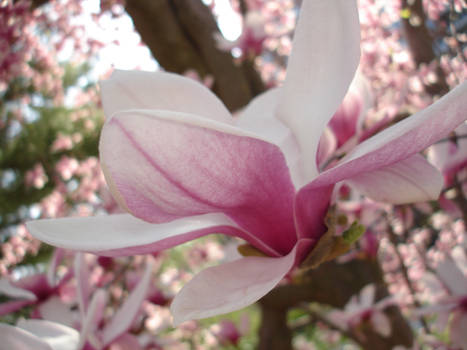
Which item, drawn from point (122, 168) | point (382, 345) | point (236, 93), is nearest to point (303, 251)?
point (122, 168)

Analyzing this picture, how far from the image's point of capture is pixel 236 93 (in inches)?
56.9

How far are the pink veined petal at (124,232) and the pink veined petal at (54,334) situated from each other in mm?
165

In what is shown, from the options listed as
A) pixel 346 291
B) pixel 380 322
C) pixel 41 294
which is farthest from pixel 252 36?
pixel 41 294

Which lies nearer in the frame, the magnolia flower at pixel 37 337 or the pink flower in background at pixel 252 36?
the magnolia flower at pixel 37 337

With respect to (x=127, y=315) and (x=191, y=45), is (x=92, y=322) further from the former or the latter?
(x=191, y=45)

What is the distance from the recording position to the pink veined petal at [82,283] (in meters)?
0.45

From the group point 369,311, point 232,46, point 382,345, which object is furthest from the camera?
point 232,46

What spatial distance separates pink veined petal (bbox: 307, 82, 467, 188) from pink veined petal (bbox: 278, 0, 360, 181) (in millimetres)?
44

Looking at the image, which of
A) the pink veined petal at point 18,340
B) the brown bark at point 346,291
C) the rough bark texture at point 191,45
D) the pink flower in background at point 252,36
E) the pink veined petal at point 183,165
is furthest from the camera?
the pink flower in background at point 252,36

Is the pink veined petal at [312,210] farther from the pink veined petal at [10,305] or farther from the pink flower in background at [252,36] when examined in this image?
the pink flower in background at [252,36]

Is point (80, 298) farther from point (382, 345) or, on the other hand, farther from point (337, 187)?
point (382, 345)

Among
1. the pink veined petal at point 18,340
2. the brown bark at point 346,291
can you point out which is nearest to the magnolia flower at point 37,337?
the pink veined petal at point 18,340

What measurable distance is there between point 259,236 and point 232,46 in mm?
1253

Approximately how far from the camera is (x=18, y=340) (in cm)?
32
